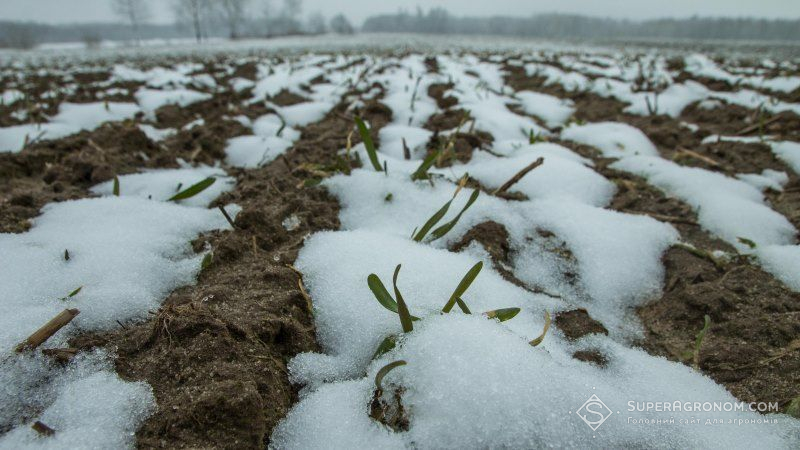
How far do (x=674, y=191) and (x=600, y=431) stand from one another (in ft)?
4.69

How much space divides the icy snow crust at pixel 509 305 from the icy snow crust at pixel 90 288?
0.31 metres

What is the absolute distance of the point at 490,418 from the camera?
26.5 inches

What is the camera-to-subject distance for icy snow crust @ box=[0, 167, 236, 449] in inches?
26.7

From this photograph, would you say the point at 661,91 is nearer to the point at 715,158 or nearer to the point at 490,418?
the point at 715,158

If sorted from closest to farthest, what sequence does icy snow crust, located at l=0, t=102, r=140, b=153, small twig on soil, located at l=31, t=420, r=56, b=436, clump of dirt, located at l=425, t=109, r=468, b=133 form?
small twig on soil, located at l=31, t=420, r=56, b=436
icy snow crust, located at l=0, t=102, r=140, b=153
clump of dirt, located at l=425, t=109, r=468, b=133

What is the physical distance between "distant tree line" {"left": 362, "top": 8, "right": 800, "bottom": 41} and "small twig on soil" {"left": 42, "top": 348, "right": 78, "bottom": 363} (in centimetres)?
6145

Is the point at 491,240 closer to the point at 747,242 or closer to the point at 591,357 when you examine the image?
the point at 591,357

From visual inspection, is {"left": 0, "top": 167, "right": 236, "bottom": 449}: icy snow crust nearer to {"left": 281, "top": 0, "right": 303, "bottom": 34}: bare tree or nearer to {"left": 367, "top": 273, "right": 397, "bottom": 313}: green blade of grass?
{"left": 367, "top": 273, "right": 397, "bottom": 313}: green blade of grass

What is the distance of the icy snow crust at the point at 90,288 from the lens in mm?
679

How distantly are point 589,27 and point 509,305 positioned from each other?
320 feet

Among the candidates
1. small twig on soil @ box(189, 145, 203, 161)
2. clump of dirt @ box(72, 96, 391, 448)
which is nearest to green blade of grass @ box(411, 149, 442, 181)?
clump of dirt @ box(72, 96, 391, 448)

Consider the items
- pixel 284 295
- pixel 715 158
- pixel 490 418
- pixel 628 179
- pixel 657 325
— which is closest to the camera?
pixel 490 418

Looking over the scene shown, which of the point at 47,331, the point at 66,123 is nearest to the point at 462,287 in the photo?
the point at 47,331

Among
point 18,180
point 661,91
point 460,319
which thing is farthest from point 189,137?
point 661,91
